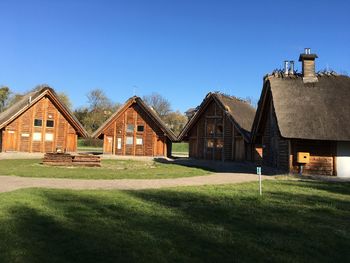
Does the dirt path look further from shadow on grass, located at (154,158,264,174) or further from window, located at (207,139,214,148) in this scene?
window, located at (207,139,214,148)

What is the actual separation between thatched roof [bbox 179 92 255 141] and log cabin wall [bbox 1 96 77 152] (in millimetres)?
11787

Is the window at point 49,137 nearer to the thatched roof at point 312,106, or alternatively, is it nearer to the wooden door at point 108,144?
the wooden door at point 108,144

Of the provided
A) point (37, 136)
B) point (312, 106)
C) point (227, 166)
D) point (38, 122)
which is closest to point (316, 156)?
point (312, 106)

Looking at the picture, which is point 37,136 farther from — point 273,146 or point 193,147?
point 273,146

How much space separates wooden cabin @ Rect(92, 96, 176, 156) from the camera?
39.6m

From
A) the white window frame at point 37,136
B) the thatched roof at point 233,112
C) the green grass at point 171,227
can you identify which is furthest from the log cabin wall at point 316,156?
the white window frame at point 37,136

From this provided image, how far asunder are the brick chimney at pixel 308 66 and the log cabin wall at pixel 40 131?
24372mm

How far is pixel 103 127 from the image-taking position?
129 feet

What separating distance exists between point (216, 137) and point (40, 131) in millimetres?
17015

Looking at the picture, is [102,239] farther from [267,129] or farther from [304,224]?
[267,129]

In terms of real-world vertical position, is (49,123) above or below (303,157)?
above

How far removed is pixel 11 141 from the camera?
3762 cm

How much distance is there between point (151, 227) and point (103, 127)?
32438mm

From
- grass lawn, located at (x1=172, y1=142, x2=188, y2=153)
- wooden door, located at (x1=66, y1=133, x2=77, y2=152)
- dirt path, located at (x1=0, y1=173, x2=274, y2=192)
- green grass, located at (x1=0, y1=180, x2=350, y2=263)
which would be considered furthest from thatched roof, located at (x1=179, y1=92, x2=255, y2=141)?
grass lawn, located at (x1=172, y1=142, x2=188, y2=153)
